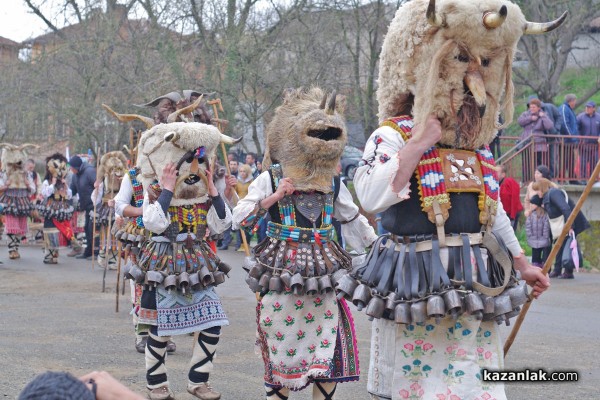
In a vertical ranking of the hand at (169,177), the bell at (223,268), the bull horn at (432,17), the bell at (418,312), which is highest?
the bull horn at (432,17)

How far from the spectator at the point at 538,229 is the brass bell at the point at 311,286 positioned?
9.60 m

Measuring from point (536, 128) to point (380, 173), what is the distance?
15.1 meters

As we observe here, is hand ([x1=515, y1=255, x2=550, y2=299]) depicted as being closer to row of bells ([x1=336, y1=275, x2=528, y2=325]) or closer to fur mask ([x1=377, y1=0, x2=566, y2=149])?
row of bells ([x1=336, y1=275, x2=528, y2=325])

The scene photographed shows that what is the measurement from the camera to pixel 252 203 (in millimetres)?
6184

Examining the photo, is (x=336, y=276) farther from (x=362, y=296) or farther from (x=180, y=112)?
(x=180, y=112)

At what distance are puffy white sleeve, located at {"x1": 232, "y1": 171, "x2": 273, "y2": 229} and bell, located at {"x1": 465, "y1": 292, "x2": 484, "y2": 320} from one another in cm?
212

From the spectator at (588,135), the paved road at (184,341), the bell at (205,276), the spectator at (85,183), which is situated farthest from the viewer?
the spectator at (588,135)

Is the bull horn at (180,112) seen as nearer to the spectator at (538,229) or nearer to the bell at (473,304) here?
the bell at (473,304)

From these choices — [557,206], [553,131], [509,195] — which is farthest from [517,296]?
[553,131]

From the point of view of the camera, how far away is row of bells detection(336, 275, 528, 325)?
4340 millimetres

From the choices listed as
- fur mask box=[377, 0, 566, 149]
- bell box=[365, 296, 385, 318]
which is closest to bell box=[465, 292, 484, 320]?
bell box=[365, 296, 385, 318]

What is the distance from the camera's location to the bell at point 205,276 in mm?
6961

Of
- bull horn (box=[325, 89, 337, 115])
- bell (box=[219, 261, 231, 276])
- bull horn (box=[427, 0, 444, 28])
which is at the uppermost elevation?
bull horn (box=[427, 0, 444, 28])

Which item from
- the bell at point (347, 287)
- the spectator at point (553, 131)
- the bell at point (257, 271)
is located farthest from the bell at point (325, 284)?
the spectator at point (553, 131)
